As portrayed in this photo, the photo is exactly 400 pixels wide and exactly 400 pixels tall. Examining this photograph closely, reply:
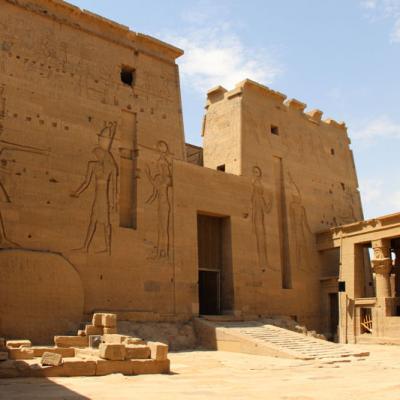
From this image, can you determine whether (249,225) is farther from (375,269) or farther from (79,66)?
(79,66)

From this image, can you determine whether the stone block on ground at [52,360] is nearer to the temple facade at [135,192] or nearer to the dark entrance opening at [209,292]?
the temple facade at [135,192]

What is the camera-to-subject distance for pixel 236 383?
8.18 metres

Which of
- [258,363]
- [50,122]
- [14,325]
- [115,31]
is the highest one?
[115,31]

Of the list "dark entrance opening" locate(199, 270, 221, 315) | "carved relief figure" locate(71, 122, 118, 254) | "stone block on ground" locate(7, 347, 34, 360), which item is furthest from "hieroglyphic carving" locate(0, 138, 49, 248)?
"dark entrance opening" locate(199, 270, 221, 315)

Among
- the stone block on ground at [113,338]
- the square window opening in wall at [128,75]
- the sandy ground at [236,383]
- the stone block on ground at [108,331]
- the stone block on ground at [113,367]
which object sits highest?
the square window opening in wall at [128,75]

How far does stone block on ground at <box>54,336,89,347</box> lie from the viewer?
11336mm

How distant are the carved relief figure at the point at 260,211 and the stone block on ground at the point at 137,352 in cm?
917

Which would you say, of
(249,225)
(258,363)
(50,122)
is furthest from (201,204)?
(258,363)

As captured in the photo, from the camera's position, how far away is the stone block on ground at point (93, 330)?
39.3 ft

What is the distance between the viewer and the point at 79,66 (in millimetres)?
15219

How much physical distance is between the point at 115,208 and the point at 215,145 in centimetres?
602

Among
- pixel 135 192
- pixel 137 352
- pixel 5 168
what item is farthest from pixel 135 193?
pixel 137 352

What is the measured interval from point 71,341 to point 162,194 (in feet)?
18.7

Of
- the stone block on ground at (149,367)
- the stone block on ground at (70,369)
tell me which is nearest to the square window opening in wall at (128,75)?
the stone block on ground at (149,367)
